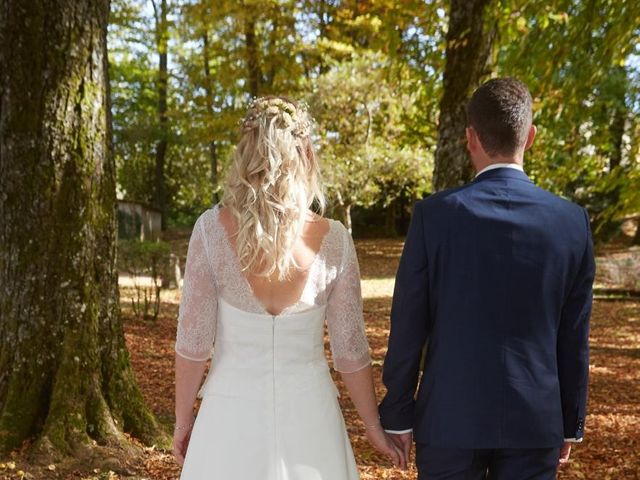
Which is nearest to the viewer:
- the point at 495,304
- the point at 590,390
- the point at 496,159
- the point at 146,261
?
the point at 495,304

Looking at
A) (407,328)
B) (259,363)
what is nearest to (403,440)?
(407,328)

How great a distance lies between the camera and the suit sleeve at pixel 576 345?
9.04 feet

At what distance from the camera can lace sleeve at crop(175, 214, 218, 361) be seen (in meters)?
2.98

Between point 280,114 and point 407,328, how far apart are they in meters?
0.99

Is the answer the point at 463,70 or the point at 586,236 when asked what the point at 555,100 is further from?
the point at 586,236

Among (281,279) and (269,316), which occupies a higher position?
(281,279)

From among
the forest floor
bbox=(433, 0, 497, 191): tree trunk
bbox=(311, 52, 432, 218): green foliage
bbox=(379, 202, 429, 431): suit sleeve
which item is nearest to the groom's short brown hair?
bbox=(379, 202, 429, 431): suit sleeve

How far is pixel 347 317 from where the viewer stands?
10.2 feet

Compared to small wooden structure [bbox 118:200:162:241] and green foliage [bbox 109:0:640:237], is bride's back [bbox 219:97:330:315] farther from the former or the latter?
small wooden structure [bbox 118:200:162:241]

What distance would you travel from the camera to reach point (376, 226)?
3369 centimetres

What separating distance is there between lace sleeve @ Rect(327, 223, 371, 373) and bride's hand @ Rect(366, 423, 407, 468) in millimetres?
271

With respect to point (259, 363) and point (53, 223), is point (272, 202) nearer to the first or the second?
point (259, 363)

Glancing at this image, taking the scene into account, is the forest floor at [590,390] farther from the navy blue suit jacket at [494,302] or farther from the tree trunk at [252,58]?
the tree trunk at [252,58]

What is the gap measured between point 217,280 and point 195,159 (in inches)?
1367
